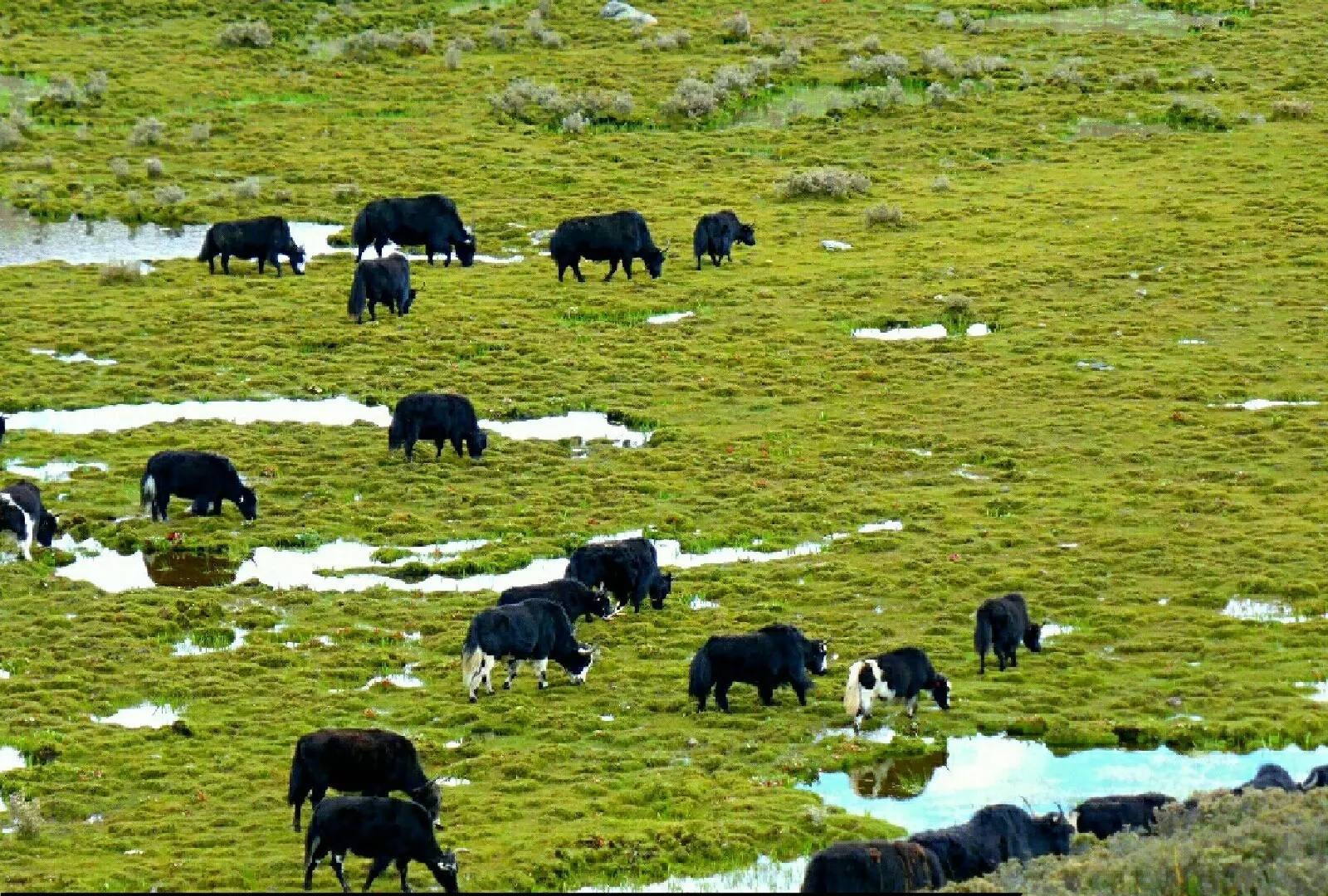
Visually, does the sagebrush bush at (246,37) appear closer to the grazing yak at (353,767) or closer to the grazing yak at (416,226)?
the grazing yak at (416,226)

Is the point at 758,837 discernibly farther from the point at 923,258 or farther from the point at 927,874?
the point at 923,258

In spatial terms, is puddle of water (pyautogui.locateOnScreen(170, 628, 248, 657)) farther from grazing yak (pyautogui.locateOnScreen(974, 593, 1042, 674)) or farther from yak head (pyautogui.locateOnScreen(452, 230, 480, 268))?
yak head (pyautogui.locateOnScreen(452, 230, 480, 268))

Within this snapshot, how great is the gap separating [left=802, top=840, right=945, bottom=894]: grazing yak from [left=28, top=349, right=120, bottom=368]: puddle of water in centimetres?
2673

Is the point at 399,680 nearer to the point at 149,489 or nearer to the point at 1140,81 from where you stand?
the point at 149,489

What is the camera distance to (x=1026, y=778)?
22984 mm

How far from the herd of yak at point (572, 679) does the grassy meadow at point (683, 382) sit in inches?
18.7

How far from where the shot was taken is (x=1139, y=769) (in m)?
23.1

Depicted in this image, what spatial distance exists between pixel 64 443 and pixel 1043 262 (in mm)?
23532

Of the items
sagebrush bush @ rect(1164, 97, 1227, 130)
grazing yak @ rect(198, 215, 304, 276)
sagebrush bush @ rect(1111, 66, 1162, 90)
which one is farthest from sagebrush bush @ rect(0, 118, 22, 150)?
sagebrush bush @ rect(1164, 97, 1227, 130)

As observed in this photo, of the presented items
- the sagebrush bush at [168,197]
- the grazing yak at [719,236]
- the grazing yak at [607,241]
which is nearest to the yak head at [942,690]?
the grazing yak at [607,241]

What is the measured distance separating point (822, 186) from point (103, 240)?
18.8 meters

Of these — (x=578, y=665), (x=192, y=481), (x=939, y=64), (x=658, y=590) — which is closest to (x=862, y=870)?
(x=578, y=665)

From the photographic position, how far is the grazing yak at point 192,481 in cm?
3266

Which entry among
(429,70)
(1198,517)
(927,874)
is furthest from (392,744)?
(429,70)
